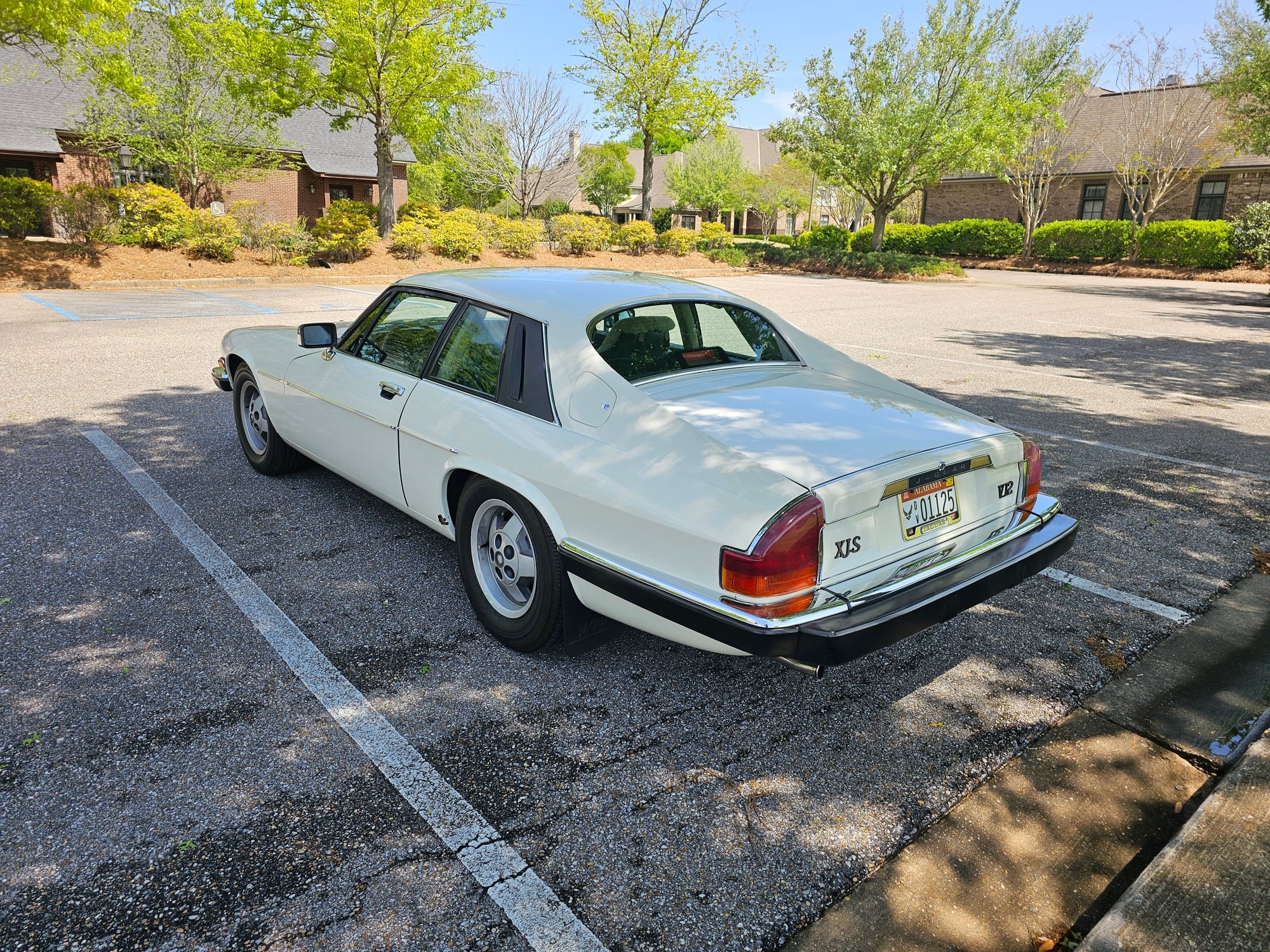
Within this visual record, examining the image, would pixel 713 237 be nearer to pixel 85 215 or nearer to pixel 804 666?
pixel 85 215

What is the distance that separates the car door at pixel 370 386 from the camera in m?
3.95

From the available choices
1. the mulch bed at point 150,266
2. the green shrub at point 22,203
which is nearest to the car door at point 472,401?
the mulch bed at point 150,266

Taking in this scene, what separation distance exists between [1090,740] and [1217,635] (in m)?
1.26

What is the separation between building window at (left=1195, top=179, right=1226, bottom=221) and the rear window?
127ft

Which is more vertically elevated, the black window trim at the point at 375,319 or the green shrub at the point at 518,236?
the green shrub at the point at 518,236

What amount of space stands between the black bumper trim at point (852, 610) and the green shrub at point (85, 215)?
856 inches

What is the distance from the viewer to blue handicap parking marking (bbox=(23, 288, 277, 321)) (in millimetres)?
13828

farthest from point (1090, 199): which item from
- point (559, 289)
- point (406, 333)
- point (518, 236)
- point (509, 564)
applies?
point (509, 564)

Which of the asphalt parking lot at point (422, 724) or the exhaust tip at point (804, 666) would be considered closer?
the asphalt parking lot at point (422, 724)

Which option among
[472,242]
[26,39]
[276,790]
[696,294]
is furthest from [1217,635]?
[472,242]

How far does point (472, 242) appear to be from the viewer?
942 inches

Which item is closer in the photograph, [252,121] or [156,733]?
[156,733]

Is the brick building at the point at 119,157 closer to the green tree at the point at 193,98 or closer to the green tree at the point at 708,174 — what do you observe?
the green tree at the point at 193,98

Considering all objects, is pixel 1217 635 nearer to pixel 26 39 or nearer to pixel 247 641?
pixel 247 641
